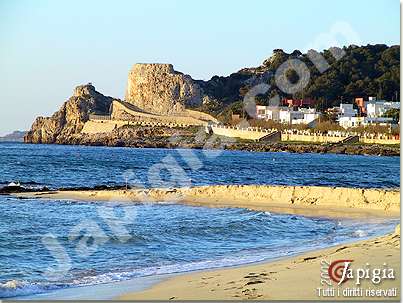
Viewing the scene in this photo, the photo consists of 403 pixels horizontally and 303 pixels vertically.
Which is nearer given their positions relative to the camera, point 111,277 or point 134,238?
point 111,277

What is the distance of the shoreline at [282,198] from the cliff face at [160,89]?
230 ft

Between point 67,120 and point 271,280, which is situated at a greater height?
point 67,120

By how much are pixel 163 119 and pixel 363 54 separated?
46659mm

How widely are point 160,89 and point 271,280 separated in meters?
86.3

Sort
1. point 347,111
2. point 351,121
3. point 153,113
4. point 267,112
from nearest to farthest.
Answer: point 347,111
point 351,121
point 267,112
point 153,113

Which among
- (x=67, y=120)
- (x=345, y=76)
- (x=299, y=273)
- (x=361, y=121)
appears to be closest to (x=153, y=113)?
(x=67, y=120)

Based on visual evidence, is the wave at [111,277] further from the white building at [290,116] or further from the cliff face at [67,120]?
the cliff face at [67,120]

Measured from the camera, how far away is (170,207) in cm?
1509

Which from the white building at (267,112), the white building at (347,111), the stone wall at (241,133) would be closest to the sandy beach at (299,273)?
the white building at (347,111)

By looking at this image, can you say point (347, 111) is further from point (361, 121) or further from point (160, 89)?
point (160, 89)

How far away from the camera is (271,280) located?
696cm

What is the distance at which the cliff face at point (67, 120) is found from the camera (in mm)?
92375

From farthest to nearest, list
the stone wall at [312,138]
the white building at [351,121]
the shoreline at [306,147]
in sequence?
the stone wall at [312,138]
the white building at [351,121]
the shoreline at [306,147]

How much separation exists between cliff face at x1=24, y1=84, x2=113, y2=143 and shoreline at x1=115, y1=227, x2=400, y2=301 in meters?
84.6
